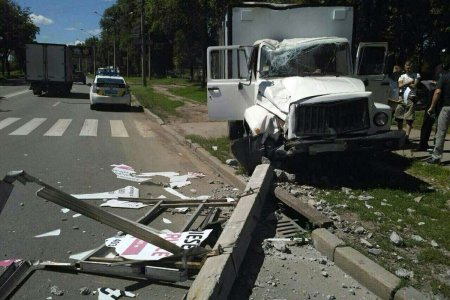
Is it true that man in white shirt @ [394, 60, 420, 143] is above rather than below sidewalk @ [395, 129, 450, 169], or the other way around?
above

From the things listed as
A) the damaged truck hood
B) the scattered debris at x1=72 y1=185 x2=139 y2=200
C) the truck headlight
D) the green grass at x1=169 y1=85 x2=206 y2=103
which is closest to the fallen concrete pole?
the damaged truck hood

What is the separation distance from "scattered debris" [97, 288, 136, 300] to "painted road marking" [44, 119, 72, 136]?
10621 mm

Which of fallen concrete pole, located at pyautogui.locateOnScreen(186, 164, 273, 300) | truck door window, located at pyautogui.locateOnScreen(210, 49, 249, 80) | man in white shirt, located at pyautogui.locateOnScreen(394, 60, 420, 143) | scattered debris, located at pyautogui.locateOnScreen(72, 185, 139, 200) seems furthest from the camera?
man in white shirt, located at pyautogui.locateOnScreen(394, 60, 420, 143)

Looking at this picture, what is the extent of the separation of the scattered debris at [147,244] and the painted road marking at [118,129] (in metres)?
9.52

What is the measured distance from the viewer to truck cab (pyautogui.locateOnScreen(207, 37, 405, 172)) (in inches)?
290

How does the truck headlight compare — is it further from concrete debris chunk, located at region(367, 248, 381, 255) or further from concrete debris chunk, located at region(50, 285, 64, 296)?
concrete debris chunk, located at region(50, 285, 64, 296)

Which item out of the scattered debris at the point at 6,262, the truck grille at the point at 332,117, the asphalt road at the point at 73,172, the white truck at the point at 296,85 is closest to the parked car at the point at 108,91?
the asphalt road at the point at 73,172

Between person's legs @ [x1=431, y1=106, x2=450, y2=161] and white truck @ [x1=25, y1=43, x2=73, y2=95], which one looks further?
white truck @ [x1=25, y1=43, x2=73, y2=95]

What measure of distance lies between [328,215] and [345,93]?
243cm

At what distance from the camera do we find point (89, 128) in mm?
15484

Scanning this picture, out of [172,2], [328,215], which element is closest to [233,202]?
[328,215]

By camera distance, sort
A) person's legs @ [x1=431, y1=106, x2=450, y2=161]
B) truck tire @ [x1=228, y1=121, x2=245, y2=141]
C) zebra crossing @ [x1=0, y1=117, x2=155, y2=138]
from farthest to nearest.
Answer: zebra crossing @ [x1=0, y1=117, x2=155, y2=138], truck tire @ [x1=228, y1=121, x2=245, y2=141], person's legs @ [x1=431, y1=106, x2=450, y2=161]

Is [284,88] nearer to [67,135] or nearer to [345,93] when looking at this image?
[345,93]

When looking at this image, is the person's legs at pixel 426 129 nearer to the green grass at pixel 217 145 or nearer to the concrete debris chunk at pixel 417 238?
the green grass at pixel 217 145
